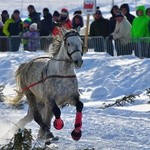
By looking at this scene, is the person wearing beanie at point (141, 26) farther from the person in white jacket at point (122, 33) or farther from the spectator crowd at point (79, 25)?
the person in white jacket at point (122, 33)

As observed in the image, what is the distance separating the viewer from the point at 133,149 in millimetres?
9688

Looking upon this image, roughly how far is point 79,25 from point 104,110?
5.55 metres

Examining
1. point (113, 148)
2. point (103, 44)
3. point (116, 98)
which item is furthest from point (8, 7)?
point (113, 148)

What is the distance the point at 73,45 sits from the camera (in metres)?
10.2

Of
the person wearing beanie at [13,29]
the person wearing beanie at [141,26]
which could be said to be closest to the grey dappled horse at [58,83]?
the person wearing beanie at [141,26]

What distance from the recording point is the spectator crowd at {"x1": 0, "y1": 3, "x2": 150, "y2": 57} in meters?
17.0

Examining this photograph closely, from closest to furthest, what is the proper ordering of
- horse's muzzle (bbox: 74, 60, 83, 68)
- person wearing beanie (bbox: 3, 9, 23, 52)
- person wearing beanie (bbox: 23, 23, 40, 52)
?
1. horse's muzzle (bbox: 74, 60, 83, 68)
2. person wearing beanie (bbox: 23, 23, 40, 52)
3. person wearing beanie (bbox: 3, 9, 23, 52)

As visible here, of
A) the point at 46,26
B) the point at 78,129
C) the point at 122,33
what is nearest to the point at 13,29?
the point at 46,26

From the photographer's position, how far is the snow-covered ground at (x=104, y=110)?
10547 mm

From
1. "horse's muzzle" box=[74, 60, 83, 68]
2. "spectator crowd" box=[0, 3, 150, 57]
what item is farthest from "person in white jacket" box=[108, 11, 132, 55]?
Result: "horse's muzzle" box=[74, 60, 83, 68]

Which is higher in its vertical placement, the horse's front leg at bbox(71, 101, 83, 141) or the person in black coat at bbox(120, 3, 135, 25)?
the person in black coat at bbox(120, 3, 135, 25)

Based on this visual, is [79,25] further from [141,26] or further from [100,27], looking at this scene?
[141,26]

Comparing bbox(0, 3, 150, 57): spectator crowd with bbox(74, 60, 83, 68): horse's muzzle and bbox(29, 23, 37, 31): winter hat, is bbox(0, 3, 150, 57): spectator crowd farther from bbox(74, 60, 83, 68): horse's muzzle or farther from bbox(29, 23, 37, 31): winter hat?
bbox(74, 60, 83, 68): horse's muzzle

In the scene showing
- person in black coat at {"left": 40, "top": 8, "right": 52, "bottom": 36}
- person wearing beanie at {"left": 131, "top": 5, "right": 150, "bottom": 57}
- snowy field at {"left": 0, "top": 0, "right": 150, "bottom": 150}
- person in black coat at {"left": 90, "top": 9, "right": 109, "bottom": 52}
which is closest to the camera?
snowy field at {"left": 0, "top": 0, "right": 150, "bottom": 150}
